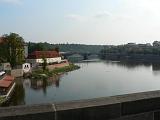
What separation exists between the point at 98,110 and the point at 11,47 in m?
40.2

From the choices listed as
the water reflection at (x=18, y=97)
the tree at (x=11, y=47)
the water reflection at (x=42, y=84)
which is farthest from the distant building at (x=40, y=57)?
the water reflection at (x=18, y=97)

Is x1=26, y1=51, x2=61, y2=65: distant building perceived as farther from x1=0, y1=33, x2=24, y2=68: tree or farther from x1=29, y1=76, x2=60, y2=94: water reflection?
x1=29, y1=76, x2=60, y2=94: water reflection

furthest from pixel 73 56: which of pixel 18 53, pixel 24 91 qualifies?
pixel 24 91

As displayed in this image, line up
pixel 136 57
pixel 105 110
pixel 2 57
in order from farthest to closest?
pixel 136 57
pixel 2 57
pixel 105 110

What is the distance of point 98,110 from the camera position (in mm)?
2223

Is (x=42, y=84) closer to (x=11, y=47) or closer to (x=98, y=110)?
(x=11, y=47)

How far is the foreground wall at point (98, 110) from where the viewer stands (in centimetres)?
204

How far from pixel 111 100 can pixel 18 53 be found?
4114 centimetres

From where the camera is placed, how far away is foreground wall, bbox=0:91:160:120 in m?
2.04

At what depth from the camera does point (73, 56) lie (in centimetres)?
11338

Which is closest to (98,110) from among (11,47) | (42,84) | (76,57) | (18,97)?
(18,97)

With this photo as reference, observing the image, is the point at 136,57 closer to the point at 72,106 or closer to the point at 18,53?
the point at 18,53

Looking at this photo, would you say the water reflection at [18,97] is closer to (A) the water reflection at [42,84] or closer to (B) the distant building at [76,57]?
(A) the water reflection at [42,84]

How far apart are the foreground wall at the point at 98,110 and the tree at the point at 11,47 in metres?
39.9
